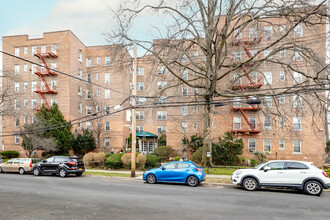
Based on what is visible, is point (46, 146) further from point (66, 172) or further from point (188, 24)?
point (188, 24)

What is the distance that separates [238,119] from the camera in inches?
1201

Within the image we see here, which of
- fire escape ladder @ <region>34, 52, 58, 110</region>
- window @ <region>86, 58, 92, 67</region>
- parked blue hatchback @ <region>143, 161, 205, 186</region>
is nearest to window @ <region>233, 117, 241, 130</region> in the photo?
parked blue hatchback @ <region>143, 161, 205, 186</region>

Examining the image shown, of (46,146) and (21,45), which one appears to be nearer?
(46,146)

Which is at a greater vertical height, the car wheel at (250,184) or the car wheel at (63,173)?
the car wheel at (250,184)

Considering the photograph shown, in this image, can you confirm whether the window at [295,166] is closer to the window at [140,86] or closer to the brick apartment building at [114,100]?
the brick apartment building at [114,100]

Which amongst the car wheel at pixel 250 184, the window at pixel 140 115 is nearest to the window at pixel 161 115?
the window at pixel 140 115

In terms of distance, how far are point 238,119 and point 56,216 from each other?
1035 inches

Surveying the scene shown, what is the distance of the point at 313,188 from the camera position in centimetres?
1110

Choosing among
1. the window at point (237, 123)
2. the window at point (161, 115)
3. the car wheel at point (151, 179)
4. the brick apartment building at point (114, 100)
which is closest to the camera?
the car wheel at point (151, 179)

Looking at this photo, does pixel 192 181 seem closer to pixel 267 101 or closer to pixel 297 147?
pixel 267 101

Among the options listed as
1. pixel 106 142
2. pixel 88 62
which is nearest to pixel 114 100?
pixel 106 142

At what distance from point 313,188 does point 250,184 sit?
2.69 m

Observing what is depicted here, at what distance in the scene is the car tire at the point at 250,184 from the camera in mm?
12047

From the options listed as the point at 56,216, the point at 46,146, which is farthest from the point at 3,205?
the point at 46,146
